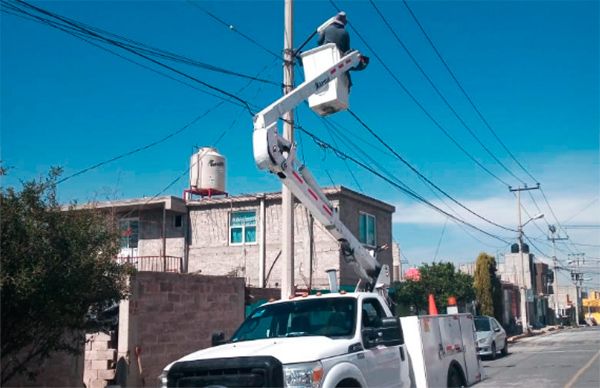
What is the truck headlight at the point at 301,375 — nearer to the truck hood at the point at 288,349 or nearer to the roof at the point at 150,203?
the truck hood at the point at 288,349

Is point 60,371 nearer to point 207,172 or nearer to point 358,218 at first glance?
point 207,172

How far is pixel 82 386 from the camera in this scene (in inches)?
467

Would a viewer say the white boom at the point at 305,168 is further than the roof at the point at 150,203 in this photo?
No

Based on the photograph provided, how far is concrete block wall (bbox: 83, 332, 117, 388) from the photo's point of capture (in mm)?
13023

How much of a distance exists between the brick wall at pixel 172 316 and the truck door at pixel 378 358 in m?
6.42

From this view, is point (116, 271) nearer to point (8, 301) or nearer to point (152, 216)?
point (8, 301)

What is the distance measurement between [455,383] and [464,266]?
5697 centimetres

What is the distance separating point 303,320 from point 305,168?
291cm

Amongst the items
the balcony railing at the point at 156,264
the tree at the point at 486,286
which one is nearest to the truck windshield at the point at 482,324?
the balcony railing at the point at 156,264

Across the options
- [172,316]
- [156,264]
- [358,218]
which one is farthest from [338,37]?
[358,218]

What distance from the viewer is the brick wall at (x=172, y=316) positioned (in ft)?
44.2

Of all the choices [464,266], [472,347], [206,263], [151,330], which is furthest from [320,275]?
[464,266]

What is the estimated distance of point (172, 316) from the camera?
14.6 m

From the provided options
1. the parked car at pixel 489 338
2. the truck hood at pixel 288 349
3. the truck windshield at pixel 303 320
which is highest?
the truck windshield at pixel 303 320
